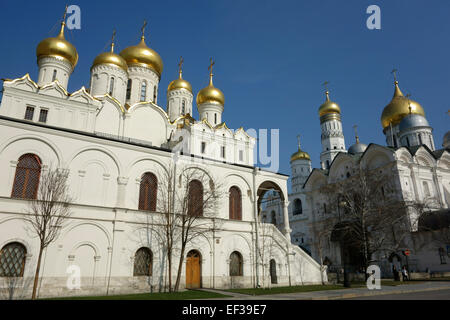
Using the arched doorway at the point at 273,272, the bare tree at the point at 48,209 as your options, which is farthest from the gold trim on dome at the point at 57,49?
the arched doorway at the point at 273,272

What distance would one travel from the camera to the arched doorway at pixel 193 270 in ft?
65.5

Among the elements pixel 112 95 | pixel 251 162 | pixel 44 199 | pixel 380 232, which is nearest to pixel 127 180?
pixel 44 199

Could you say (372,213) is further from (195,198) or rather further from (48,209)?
(48,209)

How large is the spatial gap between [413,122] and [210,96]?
29.1m

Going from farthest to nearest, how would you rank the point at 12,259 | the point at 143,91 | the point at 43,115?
1. the point at 143,91
2. the point at 43,115
3. the point at 12,259

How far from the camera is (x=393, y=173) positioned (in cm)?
3325

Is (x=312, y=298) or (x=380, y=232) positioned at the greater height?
(x=380, y=232)

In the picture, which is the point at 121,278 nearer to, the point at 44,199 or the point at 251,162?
the point at 44,199

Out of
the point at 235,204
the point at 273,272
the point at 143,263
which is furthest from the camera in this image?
the point at 235,204

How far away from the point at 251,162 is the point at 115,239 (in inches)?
535

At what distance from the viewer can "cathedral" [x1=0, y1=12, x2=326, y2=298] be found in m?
16.2

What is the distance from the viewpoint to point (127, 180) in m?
19.2

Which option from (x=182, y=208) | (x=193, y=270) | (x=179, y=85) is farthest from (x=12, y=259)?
(x=179, y=85)

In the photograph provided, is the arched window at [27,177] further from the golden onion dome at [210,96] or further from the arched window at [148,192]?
the golden onion dome at [210,96]
